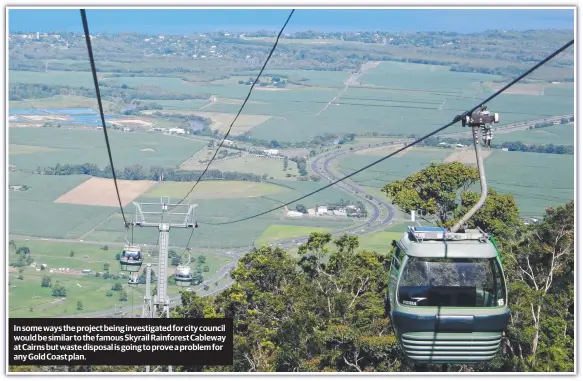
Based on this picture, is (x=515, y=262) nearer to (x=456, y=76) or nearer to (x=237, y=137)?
(x=237, y=137)

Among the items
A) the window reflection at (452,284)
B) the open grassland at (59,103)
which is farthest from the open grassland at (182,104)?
the window reflection at (452,284)

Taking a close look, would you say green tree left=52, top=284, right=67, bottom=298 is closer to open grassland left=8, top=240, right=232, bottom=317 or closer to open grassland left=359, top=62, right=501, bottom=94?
open grassland left=8, top=240, right=232, bottom=317

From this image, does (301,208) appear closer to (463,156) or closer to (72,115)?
(463,156)

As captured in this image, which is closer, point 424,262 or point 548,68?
point 424,262

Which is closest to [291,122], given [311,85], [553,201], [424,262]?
[311,85]

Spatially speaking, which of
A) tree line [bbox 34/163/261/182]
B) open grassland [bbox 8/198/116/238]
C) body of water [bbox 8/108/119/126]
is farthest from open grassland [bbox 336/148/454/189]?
body of water [bbox 8/108/119/126]

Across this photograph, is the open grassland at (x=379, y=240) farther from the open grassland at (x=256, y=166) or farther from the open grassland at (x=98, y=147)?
the open grassland at (x=98, y=147)

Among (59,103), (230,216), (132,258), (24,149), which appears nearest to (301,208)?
(230,216)
